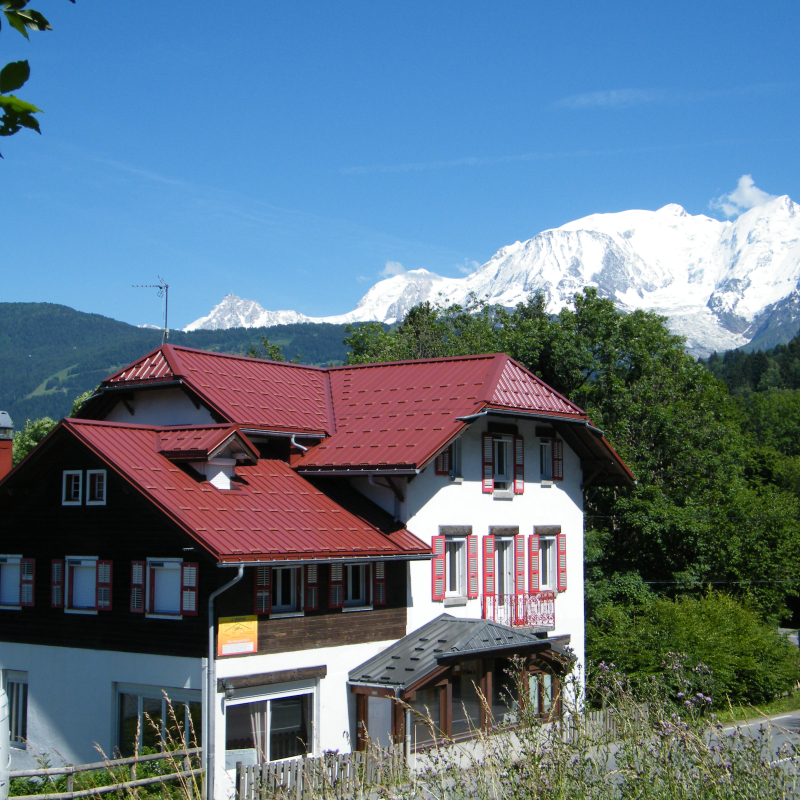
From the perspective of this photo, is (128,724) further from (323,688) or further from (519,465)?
(519,465)

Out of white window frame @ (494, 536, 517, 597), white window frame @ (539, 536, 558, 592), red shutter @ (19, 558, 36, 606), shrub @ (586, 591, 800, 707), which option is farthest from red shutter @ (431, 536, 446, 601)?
red shutter @ (19, 558, 36, 606)

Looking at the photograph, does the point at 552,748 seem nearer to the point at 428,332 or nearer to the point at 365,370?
the point at 365,370

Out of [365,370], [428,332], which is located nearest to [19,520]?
[365,370]

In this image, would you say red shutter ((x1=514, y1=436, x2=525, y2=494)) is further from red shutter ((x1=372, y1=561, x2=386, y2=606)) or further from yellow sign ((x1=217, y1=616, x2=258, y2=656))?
yellow sign ((x1=217, y1=616, x2=258, y2=656))

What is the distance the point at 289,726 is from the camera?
21250 mm

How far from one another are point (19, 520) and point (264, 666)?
7.34 m

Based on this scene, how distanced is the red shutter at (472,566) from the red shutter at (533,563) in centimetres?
237

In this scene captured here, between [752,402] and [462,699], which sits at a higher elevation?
[752,402]

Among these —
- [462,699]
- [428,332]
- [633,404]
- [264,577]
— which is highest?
[428,332]

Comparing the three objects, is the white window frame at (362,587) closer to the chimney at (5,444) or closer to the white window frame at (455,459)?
the white window frame at (455,459)

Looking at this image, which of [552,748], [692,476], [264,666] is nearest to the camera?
[552,748]

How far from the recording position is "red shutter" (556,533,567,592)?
28.7 metres

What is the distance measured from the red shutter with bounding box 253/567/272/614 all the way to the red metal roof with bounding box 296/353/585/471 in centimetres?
425

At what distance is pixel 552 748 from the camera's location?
5863mm
